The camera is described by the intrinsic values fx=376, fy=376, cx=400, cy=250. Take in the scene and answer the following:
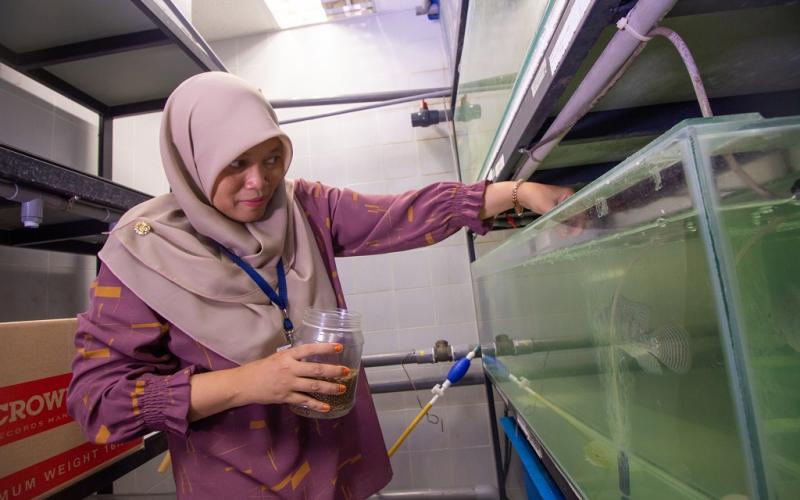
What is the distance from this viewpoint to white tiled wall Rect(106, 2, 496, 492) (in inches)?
68.2

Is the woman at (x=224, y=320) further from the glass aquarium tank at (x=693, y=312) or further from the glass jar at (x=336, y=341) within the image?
the glass aquarium tank at (x=693, y=312)

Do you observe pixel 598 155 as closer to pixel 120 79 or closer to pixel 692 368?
pixel 692 368

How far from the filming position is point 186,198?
2.34ft

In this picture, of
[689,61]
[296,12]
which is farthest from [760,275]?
[296,12]

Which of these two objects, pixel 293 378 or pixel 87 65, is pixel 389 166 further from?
pixel 293 378

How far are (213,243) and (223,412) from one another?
0.31 m

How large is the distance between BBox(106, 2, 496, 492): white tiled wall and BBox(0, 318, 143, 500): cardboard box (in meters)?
1.13

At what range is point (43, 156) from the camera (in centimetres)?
127

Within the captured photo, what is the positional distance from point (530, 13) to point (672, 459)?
2.12ft

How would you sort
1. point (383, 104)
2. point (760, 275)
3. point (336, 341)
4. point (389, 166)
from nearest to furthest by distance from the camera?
1. point (760, 275)
2. point (336, 341)
3. point (383, 104)
4. point (389, 166)

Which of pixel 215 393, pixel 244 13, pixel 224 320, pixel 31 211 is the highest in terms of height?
pixel 244 13

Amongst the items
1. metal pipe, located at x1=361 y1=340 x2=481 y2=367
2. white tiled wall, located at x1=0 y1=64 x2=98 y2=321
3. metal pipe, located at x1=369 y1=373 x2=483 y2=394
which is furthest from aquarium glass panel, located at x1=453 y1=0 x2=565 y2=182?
white tiled wall, located at x1=0 y1=64 x2=98 y2=321

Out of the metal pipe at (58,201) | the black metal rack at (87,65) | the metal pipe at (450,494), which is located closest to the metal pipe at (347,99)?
the black metal rack at (87,65)

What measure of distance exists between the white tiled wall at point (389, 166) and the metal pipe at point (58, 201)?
3.05 feet
